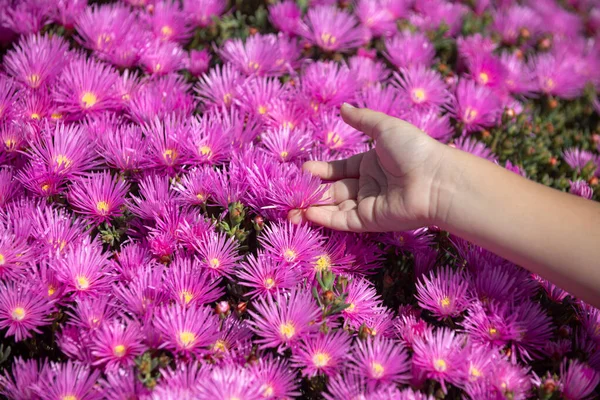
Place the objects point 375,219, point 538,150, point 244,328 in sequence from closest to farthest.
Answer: point 244,328 < point 375,219 < point 538,150

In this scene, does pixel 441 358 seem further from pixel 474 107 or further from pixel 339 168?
pixel 474 107

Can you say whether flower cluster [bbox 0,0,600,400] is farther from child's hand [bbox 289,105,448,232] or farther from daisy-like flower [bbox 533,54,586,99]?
daisy-like flower [bbox 533,54,586,99]

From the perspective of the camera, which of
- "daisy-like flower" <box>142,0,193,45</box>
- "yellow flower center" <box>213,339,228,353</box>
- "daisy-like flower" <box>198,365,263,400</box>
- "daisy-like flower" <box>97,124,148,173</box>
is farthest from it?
"daisy-like flower" <box>142,0,193,45</box>

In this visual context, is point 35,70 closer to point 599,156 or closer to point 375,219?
point 375,219

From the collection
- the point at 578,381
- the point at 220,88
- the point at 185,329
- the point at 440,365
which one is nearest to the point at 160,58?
the point at 220,88

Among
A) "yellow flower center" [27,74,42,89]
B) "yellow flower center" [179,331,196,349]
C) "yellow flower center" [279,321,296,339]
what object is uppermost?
"yellow flower center" [27,74,42,89]

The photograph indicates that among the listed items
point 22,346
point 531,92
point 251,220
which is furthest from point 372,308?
point 531,92

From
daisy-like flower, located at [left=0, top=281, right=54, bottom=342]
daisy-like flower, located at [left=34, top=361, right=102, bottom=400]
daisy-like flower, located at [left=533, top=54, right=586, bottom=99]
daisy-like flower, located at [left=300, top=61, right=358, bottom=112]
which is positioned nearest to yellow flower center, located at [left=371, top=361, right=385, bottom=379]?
daisy-like flower, located at [left=34, top=361, right=102, bottom=400]

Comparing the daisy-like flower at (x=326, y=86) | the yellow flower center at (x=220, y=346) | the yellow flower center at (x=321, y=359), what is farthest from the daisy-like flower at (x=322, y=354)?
the daisy-like flower at (x=326, y=86)
